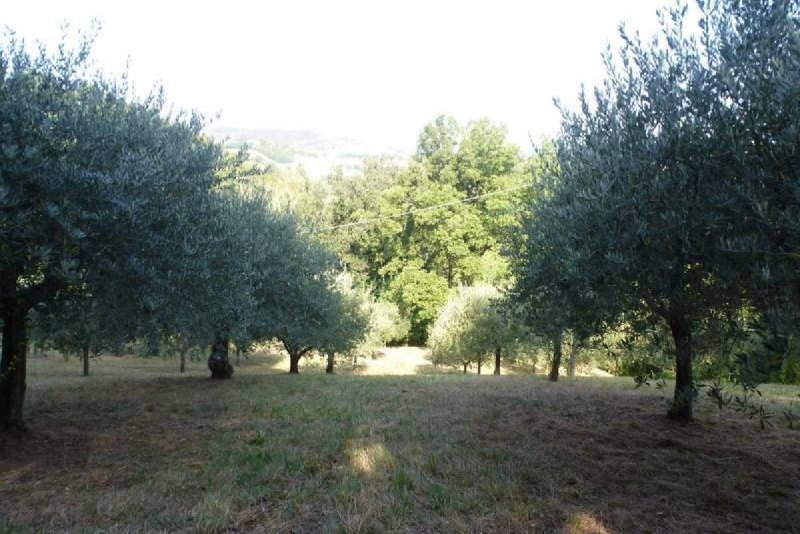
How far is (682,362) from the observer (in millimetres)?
11211

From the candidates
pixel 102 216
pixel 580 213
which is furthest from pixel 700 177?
pixel 102 216

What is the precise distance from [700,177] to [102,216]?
7.92 meters

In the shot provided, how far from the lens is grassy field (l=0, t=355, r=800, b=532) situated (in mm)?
6586

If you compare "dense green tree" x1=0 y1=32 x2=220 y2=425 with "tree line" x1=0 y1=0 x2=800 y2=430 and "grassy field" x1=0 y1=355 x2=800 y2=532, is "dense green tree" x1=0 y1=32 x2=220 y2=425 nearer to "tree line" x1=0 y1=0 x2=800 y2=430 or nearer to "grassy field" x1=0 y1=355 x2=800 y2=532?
"tree line" x1=0 y1=0 x2=800 y2=430

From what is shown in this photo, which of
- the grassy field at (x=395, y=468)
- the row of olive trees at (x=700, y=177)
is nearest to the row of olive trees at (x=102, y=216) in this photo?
the grassy field at (x=395, y=468)

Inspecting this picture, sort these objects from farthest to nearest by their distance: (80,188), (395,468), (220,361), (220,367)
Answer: (220,367) → (220,361) → (395,468) → (80,188)

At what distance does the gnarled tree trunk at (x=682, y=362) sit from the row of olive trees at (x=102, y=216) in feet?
27.1

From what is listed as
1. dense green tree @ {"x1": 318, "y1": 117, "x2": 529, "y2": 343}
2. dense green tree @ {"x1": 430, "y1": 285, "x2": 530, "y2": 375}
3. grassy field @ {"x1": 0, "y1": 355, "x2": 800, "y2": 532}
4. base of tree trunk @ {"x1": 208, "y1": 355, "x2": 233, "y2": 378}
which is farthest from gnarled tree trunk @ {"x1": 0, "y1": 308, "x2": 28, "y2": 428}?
dense green tree @ {"x1": 318, "y1": 117, "x2": 529, "y2": 343}

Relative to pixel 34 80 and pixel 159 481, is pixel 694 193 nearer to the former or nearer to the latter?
pixel 159 481

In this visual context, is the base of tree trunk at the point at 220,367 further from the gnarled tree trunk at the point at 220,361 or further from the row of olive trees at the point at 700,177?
the row of olive trees at the point at 700,177

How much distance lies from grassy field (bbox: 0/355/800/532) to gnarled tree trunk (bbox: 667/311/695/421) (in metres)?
0.43

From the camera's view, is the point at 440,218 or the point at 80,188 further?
the point at 440,218

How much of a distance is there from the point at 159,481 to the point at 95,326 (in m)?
4.64

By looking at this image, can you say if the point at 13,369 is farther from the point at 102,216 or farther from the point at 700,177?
the point at 700,177
